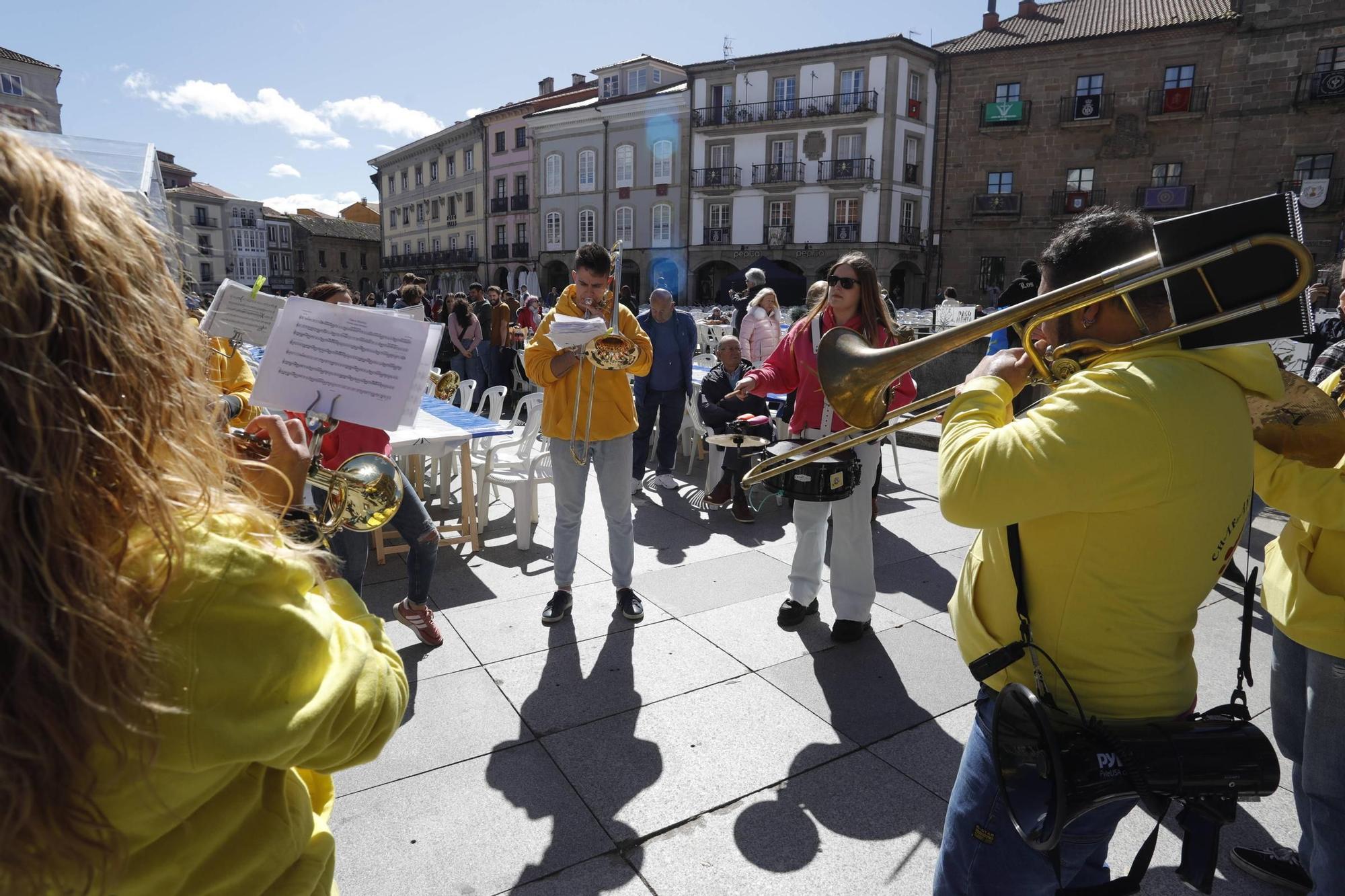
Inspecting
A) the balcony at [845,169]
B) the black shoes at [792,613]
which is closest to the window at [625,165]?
the balcony at [845,169]

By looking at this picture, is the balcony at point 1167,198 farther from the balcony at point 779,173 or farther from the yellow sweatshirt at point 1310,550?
the yellow sweatshirt at point 1310,550

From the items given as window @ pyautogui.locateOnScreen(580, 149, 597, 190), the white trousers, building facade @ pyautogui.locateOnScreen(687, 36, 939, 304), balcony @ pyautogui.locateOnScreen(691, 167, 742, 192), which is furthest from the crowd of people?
window @ pyautogui.locateOnScreen(580, 149, 597, 190)

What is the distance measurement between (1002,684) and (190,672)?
4.75 ft

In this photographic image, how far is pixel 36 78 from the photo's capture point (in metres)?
38.1

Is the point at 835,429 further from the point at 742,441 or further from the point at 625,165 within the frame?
the point at 625,165

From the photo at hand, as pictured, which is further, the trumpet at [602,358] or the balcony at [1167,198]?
the balcony at [1167,198]

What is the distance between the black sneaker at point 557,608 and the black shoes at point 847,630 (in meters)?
1.33

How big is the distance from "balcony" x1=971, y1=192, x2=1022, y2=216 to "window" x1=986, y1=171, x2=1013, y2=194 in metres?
0.14

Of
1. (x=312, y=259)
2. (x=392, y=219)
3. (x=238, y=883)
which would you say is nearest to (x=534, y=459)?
(x=238, y=883)

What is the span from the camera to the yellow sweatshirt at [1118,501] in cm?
133

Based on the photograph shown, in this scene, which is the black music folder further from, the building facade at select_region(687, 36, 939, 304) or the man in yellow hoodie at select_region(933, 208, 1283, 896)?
the building facade at select_region(687, 36, 939, 304)

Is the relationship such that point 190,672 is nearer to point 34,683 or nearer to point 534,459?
point 34,683

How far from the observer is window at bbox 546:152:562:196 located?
37.9 metres

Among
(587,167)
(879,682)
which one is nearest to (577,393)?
(879,682)
